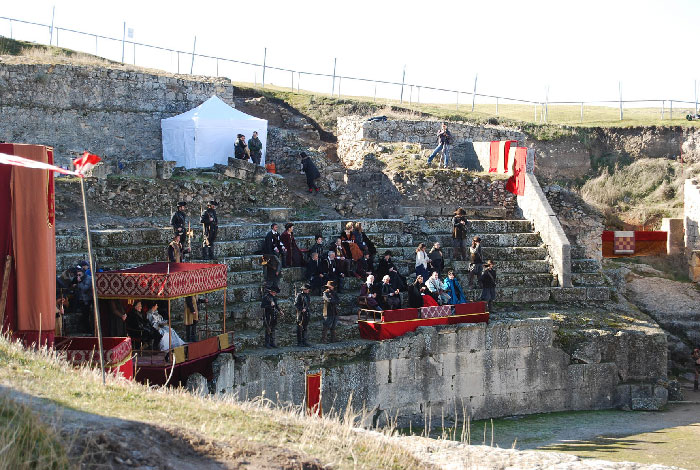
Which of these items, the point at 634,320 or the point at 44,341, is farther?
the point at 634,320

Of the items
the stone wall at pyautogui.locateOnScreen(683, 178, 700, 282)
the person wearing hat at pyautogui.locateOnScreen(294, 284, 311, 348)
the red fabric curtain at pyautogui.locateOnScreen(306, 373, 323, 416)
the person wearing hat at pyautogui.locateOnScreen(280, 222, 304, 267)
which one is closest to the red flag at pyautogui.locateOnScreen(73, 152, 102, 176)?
the person wearing hat at pyautogui.locateOnScreen(294, 284, 311, 348)

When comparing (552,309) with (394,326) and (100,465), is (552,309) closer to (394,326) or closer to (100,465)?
(394,326)

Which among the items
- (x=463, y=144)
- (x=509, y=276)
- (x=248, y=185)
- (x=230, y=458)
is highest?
(x=463, y=144)

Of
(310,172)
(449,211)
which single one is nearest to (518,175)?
(449,211)

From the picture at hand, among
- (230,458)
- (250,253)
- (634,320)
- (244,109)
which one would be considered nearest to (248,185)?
(250,253)

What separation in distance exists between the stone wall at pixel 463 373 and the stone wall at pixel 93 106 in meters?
11.7

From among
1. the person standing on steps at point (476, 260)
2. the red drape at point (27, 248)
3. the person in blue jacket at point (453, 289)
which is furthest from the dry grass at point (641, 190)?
the red drape at point (27, 248)

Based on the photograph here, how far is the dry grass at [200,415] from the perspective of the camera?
31.1 ft

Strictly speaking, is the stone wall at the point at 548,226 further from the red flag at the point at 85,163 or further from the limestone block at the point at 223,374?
the red flag at the point at 85,163

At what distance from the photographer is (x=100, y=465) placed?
7832 mm

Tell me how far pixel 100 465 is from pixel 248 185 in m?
17.0

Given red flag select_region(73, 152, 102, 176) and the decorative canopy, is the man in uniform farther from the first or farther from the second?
red flag select_region(73, 152, 102, 176)

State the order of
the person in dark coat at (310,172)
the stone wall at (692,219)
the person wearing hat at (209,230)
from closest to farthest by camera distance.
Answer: the person wearing hat at (209,230)
the person in dark coat at (310,172)
the stone wall at (692,219)

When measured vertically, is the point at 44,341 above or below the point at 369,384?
above
